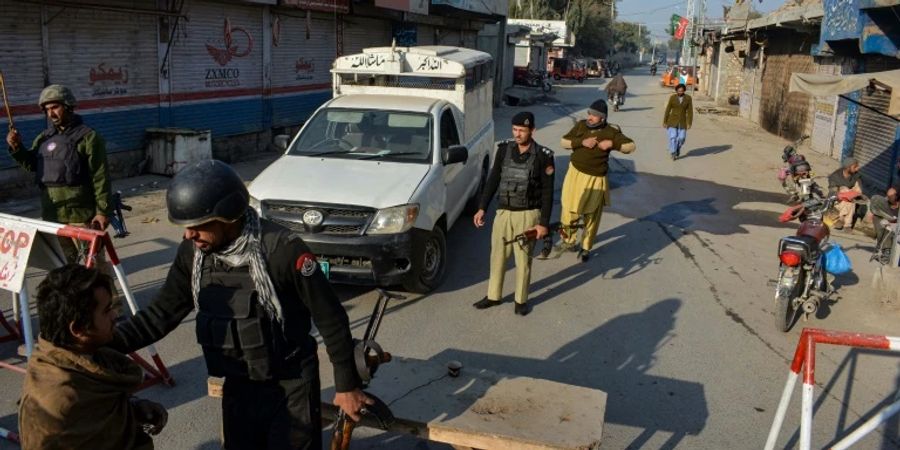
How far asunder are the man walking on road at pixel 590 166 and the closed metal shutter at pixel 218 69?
8.73 metres

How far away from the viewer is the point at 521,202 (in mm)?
6672

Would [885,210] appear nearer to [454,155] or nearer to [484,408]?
[454,155]

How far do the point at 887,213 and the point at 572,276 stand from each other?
165 inches

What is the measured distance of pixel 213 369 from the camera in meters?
2.87

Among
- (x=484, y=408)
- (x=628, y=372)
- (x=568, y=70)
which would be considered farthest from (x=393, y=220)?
(x=568, y=70)

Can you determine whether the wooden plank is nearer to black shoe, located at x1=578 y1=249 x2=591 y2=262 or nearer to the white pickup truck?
the white pickup truck

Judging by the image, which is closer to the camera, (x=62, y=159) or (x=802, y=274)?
(x=62, y=159)

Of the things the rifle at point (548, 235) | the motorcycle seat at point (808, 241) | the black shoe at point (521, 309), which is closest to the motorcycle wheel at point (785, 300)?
the motorcycle seat at point (808, 241)

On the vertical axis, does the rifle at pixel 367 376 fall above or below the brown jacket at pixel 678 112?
below

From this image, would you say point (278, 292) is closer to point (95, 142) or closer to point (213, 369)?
point (213, 369)

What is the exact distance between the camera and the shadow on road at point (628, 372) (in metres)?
4.88

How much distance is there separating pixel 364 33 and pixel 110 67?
11.1 metres

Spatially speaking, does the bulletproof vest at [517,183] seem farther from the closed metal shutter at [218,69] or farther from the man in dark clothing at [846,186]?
the closed metal shutter at [218,69]

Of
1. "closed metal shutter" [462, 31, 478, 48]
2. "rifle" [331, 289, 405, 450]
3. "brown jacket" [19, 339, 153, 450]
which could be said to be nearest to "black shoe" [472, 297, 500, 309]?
"rifle" [331, 289, 405, 450]
